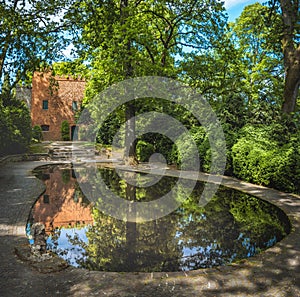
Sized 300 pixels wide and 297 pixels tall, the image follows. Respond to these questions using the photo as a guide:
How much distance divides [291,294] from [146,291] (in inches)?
81.6

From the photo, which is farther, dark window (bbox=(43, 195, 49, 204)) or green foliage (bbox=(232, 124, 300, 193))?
green foliage (bbox=(232, 124, 300, 193))

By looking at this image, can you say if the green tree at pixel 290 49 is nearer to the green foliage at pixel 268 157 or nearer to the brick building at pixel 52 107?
the green foliage at pixel 268 157

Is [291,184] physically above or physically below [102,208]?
above

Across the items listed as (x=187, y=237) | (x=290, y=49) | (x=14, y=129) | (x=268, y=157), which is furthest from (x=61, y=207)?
(x=14, y=129)

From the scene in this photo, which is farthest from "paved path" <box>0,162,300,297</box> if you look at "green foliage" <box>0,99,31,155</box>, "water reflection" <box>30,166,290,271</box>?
"green foliage" <box>0,99,31,155</box>

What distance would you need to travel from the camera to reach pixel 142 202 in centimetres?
1056

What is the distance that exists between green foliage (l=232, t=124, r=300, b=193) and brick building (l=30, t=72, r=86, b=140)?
29.6m

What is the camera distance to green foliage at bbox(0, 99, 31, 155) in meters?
21.1

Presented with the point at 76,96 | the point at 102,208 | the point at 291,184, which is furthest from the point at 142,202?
the point at 76,96

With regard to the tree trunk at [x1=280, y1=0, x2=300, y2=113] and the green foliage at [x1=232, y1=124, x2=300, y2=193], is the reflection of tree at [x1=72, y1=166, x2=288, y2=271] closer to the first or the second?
the green foliage at [x1=232, y1=124, x2=300, y2=193]

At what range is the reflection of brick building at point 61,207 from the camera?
27.2 feet

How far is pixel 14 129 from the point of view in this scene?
75.9ft

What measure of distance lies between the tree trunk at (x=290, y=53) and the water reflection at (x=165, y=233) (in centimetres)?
734

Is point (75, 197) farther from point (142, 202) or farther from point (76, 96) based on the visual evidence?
point (76, 96)
